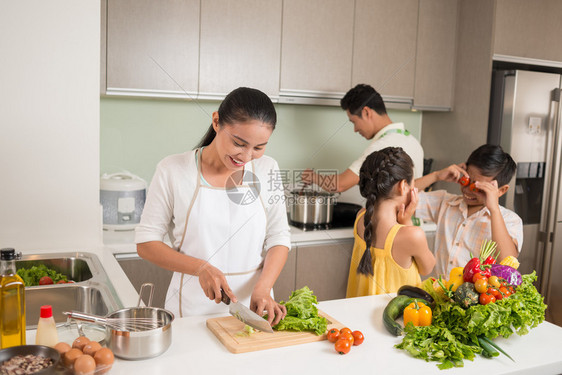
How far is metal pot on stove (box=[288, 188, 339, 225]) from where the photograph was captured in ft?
8.84

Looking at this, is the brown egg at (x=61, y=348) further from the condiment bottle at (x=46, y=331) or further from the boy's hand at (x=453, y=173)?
the boy's hand at (x=453, y=173)

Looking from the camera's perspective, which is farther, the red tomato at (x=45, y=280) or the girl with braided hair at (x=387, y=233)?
the girl with braided hair at (x=387, y=233)

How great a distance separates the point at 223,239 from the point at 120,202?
1.08 metres

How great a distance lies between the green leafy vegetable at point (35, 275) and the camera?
162cm

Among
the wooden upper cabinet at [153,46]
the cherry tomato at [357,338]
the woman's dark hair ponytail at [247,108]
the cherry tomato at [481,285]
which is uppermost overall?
the wooden upper cabinet at [153,46]

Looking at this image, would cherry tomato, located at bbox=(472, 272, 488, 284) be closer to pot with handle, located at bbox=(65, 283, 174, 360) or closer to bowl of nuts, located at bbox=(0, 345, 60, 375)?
pot with handle, located at bbox=(65, 283, 174, 360)

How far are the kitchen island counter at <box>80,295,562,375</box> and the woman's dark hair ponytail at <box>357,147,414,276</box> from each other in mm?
547

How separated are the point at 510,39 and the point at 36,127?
8.68 ft

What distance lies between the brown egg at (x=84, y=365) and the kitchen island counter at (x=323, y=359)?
0.25 ft

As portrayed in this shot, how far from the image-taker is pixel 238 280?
158 centimetres

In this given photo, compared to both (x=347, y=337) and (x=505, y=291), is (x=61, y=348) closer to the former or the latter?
(x=347, y=337)

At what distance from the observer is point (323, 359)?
1.10 metres

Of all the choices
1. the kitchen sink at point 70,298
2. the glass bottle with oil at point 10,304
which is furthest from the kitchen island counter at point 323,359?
the kitchen sink at point 70,298

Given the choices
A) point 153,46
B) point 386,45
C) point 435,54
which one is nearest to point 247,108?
point 153,46
